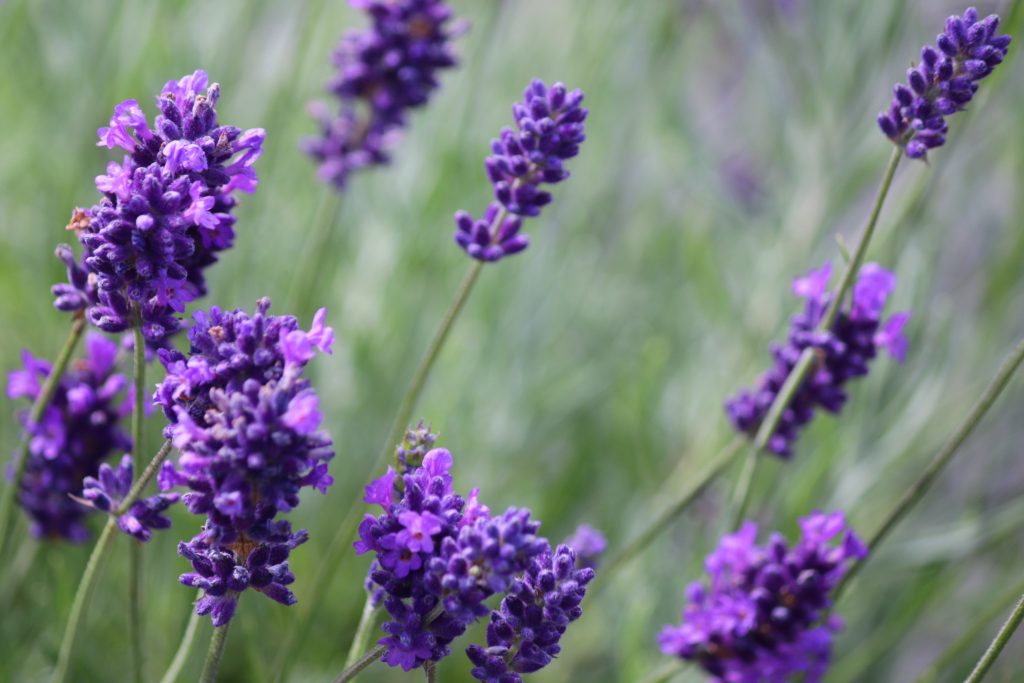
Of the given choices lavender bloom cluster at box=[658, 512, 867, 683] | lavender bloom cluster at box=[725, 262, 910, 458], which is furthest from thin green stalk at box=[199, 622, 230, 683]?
lavender bloom cluster at box=[725, 262, 910, 458]

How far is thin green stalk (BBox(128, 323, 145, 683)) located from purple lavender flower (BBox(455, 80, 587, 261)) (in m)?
0.45

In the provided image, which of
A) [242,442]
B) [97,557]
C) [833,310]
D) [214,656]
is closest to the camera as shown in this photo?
[242,442]

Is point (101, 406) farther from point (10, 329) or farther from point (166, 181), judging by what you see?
point (10, 329)

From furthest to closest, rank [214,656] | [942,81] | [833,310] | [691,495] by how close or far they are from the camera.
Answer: [691,495] < [833,310] < [942,81] < [214,656]

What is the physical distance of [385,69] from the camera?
2002 mm

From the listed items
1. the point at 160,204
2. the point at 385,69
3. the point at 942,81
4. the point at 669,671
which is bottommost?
the point at 669,671

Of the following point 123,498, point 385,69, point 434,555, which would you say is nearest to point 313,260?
point 385,69

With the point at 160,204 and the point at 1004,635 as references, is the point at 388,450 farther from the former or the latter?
the point at 1004,635

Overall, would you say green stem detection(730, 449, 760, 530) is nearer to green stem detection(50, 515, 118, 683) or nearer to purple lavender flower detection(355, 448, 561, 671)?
purple lavender flower detection(355, 448, 561, 671)

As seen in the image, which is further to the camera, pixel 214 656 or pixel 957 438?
pixel 957 438

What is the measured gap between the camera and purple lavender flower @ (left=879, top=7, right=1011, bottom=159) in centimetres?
128

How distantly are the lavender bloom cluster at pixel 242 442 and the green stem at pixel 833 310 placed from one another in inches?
26.9

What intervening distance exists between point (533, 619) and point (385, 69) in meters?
1.21

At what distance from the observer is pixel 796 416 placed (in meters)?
1.71
